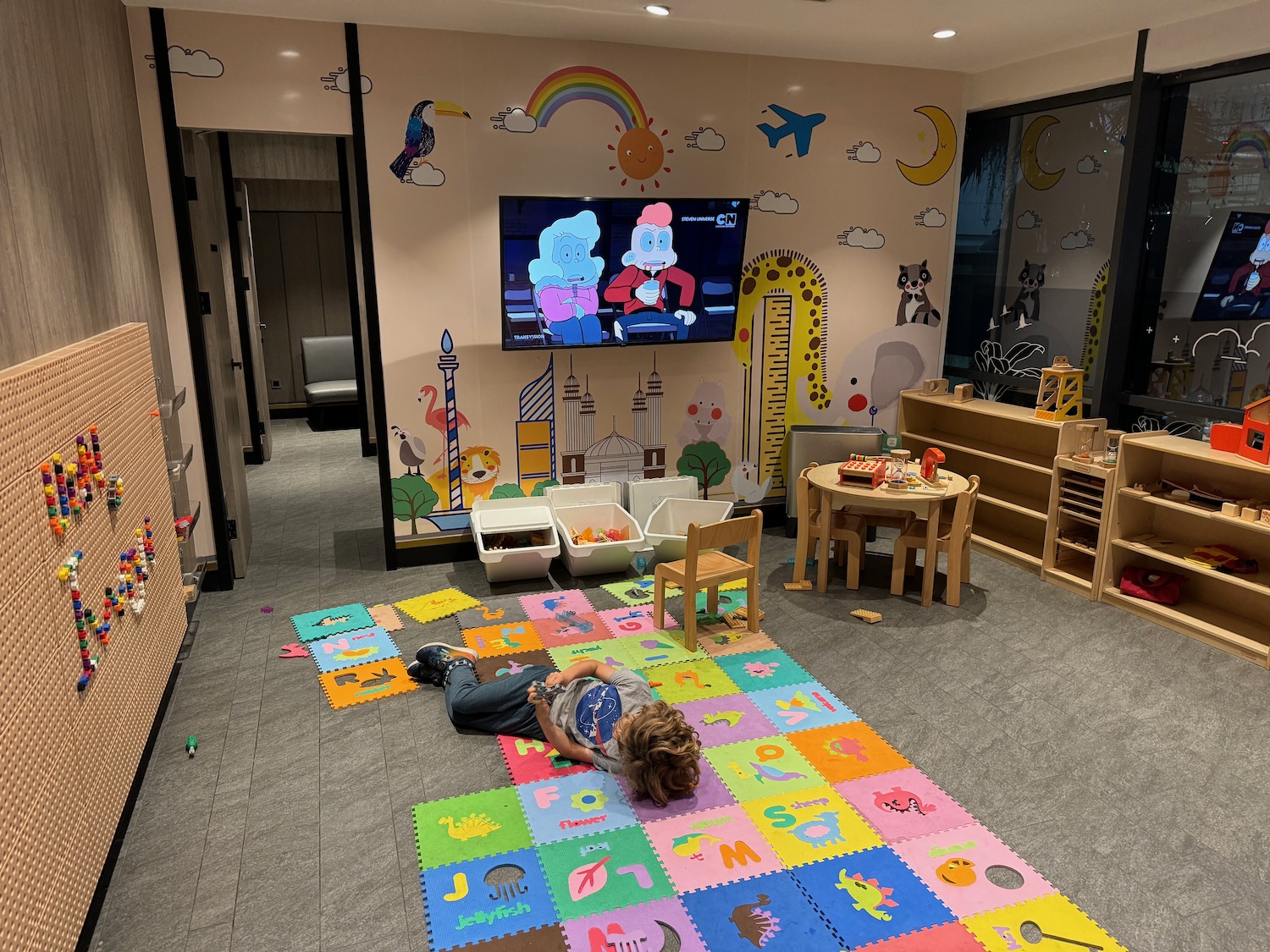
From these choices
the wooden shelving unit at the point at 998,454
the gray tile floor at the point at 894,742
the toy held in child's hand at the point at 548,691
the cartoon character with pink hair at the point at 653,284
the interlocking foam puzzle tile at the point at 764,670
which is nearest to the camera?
the gray tile floor at the point at 894,742

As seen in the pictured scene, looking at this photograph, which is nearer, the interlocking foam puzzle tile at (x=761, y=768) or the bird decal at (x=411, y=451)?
the interlocking foam puzzle tile at (x=761, y=768)

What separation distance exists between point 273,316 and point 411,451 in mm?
5462

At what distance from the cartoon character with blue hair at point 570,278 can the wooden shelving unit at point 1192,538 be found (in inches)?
116

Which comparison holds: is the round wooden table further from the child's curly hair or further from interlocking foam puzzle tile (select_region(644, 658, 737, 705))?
the child's curly hair

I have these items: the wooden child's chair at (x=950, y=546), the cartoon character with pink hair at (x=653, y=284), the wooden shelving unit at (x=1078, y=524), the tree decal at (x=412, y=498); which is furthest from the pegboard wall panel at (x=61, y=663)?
the wooden shelving unit at (x=1078, y=524)

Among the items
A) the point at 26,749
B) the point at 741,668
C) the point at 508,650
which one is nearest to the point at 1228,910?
the point at 741,668

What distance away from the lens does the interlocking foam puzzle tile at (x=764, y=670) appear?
12.1ft

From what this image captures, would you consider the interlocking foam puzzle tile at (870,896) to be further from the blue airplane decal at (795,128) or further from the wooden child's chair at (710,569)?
the blue airplane decal at (795,128)

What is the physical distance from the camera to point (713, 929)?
2.37m

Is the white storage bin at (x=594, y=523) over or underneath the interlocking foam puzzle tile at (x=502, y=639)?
over

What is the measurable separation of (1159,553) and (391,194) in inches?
176

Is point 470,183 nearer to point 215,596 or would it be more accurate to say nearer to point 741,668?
point 215,596

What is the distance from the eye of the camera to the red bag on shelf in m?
4.34

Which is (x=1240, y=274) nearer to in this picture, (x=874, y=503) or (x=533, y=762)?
(x=874, y=503)
